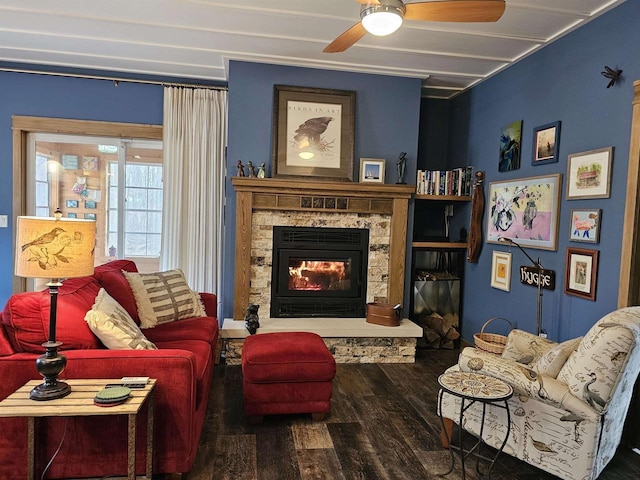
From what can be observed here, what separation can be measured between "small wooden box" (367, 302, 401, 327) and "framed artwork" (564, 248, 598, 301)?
1.45 metres

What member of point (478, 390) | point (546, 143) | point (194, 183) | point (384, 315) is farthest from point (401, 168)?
→ point (478, 390)

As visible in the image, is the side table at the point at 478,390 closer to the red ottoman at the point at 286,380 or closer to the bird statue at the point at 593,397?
the bird statue at the point at 593,397

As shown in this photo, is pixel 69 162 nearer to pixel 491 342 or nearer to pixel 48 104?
pixel 48 104

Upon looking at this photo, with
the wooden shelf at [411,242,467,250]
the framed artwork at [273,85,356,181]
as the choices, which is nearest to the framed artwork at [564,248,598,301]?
the wooden shelf at [411,242,467,250]

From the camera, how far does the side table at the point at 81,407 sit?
168 cm

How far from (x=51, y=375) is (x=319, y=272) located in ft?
8.76

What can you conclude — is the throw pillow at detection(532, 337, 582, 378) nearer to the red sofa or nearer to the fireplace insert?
the red sofa

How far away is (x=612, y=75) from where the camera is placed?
2.74 meters

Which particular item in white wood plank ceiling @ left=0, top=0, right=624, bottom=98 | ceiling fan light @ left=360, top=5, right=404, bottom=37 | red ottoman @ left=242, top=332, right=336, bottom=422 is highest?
white wood plank ceiling @ left=0, top=0, right=624, bottom=98

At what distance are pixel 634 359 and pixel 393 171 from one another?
2722 mm

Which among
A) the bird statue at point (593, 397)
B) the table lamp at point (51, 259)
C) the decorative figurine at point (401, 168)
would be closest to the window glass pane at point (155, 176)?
the decorative figurine at point (401, 168)

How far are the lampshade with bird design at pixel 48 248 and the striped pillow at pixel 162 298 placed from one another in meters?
1.22

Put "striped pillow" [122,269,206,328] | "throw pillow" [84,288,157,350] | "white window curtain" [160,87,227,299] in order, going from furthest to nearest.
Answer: "white window curtain" [160,87,227,299], "striped pillow" [122,269,206,328], "throw pillow" [84,288,157,350]

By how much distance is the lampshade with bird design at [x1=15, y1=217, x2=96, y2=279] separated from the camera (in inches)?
73.3
